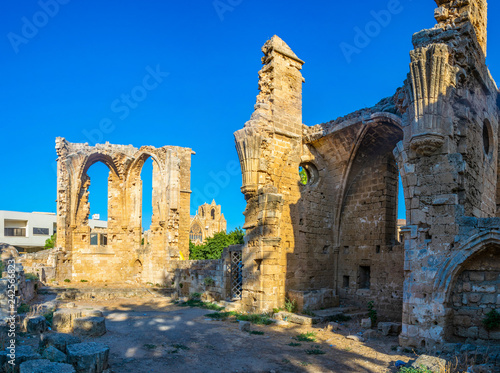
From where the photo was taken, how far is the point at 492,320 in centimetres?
622

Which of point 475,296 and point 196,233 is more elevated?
point 475,296

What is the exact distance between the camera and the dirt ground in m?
6.05

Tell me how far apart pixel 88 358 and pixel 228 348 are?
2.76 m

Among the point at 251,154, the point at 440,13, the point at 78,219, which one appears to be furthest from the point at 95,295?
the point at 440,13

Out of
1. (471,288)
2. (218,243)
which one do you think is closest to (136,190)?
(218,243)

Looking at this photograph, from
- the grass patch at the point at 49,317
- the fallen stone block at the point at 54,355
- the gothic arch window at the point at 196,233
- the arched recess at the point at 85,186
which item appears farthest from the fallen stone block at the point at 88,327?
the gothic arch window at the point at 196,233

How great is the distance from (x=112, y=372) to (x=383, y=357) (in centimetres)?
431

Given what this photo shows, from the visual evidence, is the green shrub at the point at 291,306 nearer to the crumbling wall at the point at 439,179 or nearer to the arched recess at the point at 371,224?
the arched recess at the point at 371,224

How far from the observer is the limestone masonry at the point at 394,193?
21.5ft

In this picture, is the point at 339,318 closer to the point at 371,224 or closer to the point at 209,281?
the point at 371,224

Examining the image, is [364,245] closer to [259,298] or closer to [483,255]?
[259,298]

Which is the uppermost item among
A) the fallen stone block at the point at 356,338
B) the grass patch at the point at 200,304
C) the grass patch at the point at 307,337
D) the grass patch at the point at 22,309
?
the grass patch at the point at 22,309

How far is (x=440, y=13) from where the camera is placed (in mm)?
7750

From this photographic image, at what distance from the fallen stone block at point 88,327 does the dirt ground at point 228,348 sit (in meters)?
0.18
